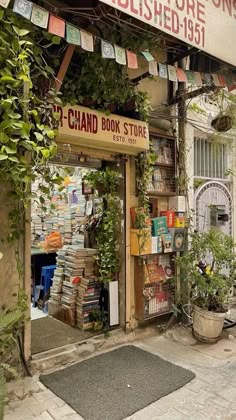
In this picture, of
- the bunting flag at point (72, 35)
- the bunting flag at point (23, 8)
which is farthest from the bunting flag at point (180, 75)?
the bunting flag at point (23, 8)

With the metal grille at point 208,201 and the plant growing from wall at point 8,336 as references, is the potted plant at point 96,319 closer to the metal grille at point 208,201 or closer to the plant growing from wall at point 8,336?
the plant growing from wall at point 8,336

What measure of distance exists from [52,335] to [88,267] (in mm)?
866

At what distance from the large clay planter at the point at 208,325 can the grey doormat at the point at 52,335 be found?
1.19 metres

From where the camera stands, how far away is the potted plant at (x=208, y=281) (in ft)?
10.7

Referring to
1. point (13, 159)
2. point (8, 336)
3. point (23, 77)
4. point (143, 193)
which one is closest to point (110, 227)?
point (143, 193)

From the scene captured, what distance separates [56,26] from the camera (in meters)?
2.05

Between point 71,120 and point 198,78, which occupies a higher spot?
point 198,78

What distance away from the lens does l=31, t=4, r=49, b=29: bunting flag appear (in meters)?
1.94

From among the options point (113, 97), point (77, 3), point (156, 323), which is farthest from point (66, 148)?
point (156, 323)

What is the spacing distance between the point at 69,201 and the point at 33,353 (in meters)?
2.24

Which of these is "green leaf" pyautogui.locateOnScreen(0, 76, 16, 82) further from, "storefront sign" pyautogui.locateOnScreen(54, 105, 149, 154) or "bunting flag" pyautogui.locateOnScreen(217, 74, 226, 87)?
"bunting flag" pyautogui.locateOnScreen(217, 74, 226, 87)

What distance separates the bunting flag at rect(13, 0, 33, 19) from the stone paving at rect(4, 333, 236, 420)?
8.56 ft

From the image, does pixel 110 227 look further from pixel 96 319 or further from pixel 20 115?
pixel 20 115

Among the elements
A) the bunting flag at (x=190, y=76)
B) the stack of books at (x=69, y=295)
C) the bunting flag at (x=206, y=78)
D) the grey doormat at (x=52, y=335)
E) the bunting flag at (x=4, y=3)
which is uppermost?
the bunting flag at (x=206, y=78)
